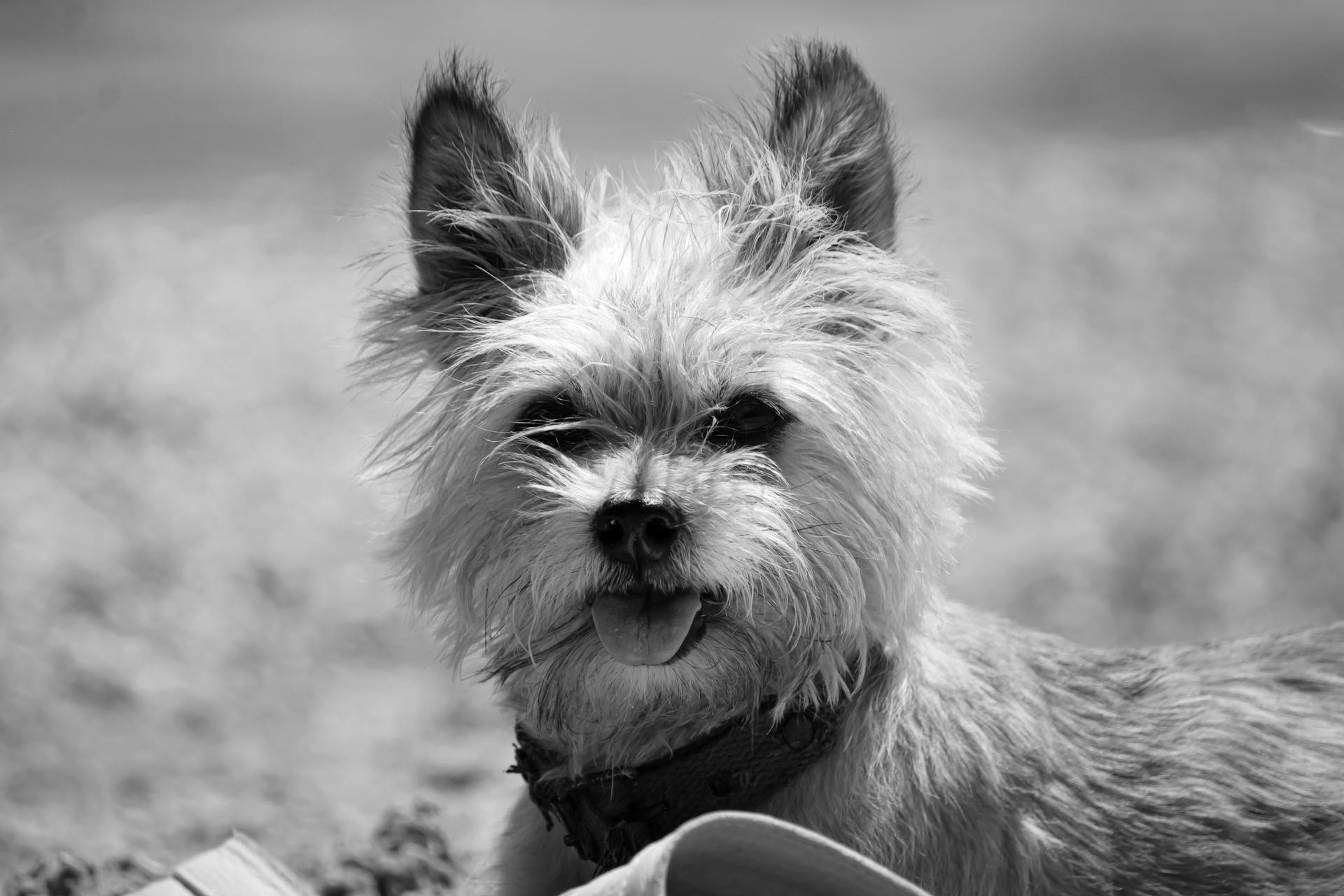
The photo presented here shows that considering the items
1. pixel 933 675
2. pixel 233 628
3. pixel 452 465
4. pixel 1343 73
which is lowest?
pixel 233 628

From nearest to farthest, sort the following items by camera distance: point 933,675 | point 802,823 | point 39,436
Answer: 1. point 802,823
2. point 933,675
3. point 39,436

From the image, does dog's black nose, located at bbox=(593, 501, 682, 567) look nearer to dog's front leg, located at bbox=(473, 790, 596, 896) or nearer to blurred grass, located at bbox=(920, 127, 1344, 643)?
dog's front leg, located at bbox=(473, 790, 596, 896)

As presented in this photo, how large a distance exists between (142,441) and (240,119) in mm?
1695

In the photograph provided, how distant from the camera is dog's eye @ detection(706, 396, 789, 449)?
2.76 m

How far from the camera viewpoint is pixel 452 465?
2926 mm

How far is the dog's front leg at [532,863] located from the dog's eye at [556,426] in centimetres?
82

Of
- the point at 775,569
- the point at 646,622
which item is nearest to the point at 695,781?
the point at 646,622

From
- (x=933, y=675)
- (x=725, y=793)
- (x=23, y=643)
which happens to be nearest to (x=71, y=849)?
(x=23, y=643)

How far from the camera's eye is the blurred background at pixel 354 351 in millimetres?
4645

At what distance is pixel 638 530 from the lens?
2.51 m

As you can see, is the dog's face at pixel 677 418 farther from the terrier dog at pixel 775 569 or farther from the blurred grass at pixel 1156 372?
the blurred grass at pixel 1156 372

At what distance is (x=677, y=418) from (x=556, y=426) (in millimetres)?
244

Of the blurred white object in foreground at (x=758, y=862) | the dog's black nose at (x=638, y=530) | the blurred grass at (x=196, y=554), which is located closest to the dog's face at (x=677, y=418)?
the dog's black nose at (x=638, y=530)

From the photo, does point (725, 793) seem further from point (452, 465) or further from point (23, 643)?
point (23, 643)
